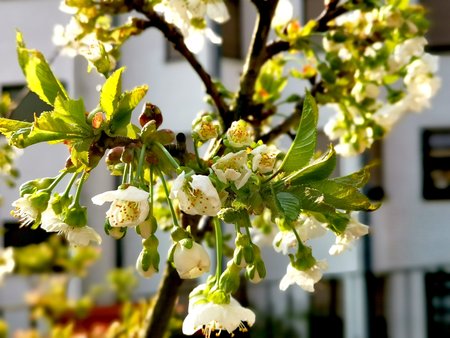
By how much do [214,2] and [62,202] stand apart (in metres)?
0.33

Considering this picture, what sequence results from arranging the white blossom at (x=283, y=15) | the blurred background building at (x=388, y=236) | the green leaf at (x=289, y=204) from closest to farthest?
the green leaf at (x=289, y=204)
the white blossom at (x=283, y=15)
the blurred background building at (x=388, y=236)

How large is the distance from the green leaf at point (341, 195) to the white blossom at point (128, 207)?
0.36 feet

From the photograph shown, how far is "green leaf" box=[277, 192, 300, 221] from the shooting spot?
44cm

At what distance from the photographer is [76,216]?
521mm

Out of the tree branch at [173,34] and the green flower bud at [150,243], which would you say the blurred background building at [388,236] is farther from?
the green flower bud at [150,243]

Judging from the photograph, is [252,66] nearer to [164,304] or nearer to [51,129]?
[164,304]

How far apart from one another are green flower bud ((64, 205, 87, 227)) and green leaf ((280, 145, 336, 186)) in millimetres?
153

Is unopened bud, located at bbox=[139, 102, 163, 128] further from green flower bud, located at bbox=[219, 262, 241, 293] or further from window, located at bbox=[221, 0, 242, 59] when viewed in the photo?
window, located at bbox=[221, 0, 242, 59]

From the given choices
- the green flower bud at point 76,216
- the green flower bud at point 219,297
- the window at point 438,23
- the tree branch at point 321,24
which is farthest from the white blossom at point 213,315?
the window at point 438,23

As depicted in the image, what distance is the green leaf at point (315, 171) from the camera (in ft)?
1.54

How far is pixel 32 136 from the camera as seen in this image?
471mm

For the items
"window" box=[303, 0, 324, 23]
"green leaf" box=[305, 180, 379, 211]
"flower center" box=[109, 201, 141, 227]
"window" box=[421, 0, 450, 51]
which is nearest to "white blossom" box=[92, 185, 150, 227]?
"flower center" box=[109, 201, 141, 227]

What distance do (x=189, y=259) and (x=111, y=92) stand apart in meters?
0.13

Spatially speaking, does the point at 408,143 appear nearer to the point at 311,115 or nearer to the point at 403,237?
the point at 403,237
